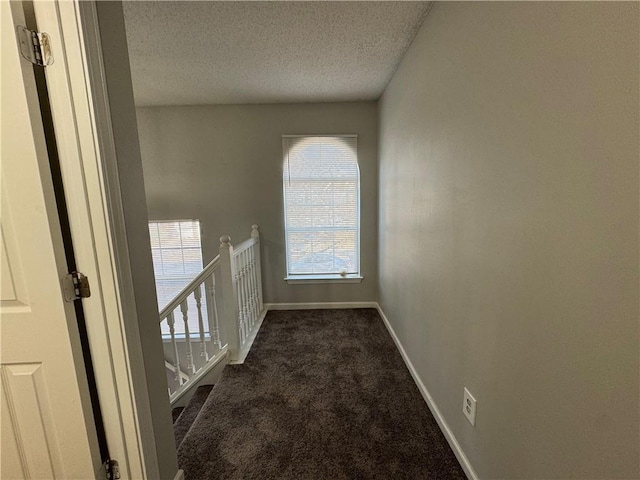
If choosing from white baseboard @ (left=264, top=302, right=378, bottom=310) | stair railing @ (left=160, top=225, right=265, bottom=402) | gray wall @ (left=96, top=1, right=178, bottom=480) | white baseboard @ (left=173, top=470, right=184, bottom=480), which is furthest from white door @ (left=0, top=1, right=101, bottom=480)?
white baseboard @ (left=264, top=302, right=378, bottom=310)

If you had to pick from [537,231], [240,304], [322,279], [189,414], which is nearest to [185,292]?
[240,304]

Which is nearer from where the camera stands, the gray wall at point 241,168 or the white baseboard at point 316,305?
the gray wall at point 241,168

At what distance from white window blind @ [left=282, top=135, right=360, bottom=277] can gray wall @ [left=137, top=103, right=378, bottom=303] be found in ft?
0.32

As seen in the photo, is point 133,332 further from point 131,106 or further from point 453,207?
point 453,207

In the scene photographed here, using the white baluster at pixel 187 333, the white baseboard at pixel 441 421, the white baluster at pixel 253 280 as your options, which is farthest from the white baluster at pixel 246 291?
the white baseboard at pixel 441 421

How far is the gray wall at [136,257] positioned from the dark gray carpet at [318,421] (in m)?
0.38

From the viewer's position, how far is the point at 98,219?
92 centimetres

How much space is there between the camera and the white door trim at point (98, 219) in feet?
2.81

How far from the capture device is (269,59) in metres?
2.21

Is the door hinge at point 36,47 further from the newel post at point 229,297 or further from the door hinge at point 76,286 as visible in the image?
the newel post at point 229,297

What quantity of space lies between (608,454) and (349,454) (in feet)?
3.77

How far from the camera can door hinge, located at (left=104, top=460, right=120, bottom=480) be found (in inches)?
42.8

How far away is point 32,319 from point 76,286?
164 mm

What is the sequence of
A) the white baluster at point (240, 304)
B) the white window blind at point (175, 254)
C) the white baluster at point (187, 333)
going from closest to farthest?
the white baluster at point (187, 333) → the white baluster at point (240, 304) → the white window blind at point (175, 254)
